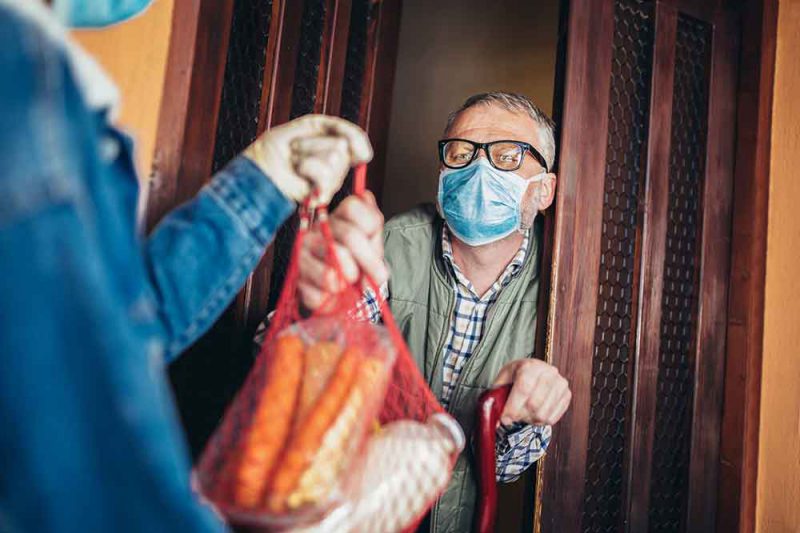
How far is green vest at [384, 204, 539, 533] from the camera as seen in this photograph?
56.9 inches

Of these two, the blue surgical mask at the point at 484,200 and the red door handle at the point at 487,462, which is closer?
the red door handle at the point at 487,462

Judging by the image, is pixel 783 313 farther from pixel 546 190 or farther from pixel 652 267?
pixel 546 190

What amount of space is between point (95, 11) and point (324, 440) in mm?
628

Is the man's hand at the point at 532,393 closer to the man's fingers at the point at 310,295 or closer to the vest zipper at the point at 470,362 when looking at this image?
the vest zipper at the point at 470,362

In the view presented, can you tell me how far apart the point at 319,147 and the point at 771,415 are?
1.35 metres

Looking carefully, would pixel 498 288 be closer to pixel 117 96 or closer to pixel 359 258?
pixel 359 258

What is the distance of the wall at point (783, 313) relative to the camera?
1.42m

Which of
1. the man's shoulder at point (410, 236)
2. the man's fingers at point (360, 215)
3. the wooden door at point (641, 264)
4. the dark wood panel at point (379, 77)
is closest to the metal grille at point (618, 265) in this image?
the wooden door at point (641, 264)

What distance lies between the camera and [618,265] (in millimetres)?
1470

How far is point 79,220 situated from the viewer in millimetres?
367

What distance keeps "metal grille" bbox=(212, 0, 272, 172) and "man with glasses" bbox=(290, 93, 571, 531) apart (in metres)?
0.46

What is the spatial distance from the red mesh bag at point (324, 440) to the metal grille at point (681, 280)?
3.20 ft

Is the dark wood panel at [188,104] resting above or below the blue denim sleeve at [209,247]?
above

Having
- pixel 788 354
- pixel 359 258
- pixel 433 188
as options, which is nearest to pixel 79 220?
pixel 359 258
